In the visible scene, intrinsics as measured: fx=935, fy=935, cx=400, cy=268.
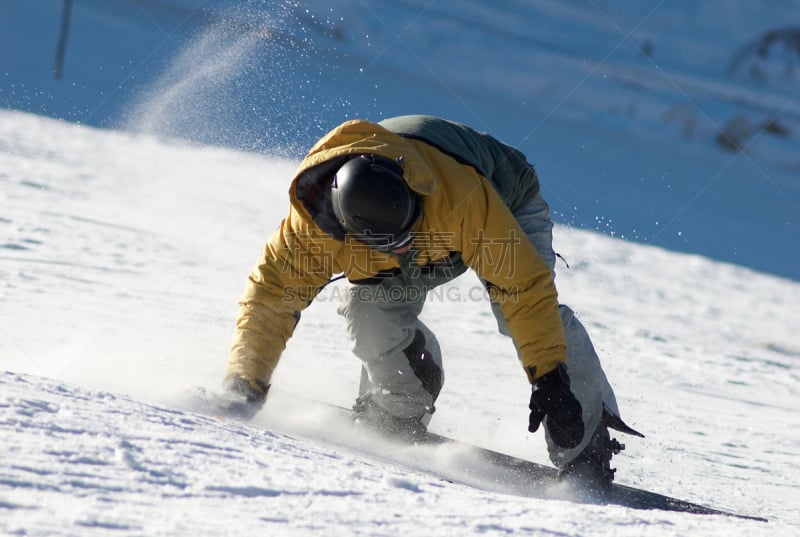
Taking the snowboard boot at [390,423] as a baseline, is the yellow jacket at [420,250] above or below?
above

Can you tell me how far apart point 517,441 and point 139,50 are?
1095 cm

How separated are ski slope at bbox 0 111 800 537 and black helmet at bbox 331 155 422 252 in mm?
632

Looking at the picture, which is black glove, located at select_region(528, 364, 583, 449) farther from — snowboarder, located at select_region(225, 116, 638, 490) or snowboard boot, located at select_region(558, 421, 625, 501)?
snowboard boot, located at select_region(558, 421, 625, 501)

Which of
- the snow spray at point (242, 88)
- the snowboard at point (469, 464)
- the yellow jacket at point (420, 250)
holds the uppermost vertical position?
the yellow jacket at point (420, 250)

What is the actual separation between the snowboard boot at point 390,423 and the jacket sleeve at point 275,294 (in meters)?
0.53

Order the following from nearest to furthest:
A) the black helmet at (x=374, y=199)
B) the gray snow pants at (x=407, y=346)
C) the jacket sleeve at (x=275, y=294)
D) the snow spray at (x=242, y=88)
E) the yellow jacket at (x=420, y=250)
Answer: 1. the black helmet at (x=374, y=199)
2. the yellow jacket at (x=420, y=250)
3. the jacket sleeve at (x=275, y=294)
4. the gray snow pants at (x=407, y=346)
5. the snow spray at (x=242, y=88)

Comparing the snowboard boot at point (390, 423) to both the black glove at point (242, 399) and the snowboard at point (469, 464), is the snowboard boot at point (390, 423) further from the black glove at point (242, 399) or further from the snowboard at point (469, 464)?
the black glove at point (242, 399)

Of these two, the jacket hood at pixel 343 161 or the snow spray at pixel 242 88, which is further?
the snow spray at pixel 242 88

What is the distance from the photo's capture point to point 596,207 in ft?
31.1

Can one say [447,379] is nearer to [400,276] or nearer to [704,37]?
[400,276]

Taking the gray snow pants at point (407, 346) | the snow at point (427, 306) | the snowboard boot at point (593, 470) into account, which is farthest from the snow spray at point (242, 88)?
the snowboard boot at point (593, 470)

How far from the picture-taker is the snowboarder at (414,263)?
8.76ft

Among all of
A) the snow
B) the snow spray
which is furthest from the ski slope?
the snow spray

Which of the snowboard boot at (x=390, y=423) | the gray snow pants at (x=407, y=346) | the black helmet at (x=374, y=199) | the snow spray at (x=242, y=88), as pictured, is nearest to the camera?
the black helmet at (x=374, y=199)
